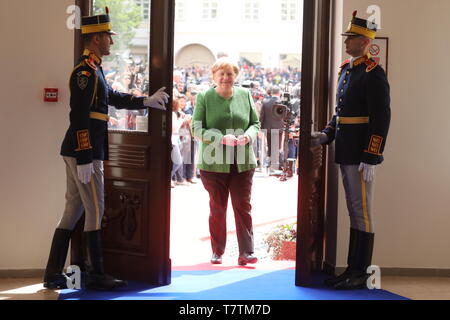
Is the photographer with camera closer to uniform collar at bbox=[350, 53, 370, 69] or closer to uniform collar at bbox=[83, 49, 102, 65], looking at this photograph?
uniform collar at bbox=[350, 53, 370, 69]

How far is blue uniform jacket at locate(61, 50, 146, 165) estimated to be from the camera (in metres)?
3.92

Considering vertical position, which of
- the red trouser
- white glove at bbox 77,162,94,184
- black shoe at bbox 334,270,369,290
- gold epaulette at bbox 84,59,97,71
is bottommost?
black shoe at bbox 334,270,369,290

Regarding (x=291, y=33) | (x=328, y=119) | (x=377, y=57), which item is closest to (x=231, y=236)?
(x=328, y=119)

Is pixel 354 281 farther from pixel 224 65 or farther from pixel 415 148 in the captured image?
pixel 224 65

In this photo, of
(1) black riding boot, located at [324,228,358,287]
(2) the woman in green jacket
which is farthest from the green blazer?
(1) black riding boot, located at [324,228,358,287]

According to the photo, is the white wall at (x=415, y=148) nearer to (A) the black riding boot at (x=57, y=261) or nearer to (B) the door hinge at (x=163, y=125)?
(B) the door hinge at (x=163, y=125)

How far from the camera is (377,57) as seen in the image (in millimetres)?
4758

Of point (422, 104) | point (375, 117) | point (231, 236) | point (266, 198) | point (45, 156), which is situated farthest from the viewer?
point (266, 198)

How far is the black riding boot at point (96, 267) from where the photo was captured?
4.12 metres

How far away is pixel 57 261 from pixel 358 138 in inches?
82.9

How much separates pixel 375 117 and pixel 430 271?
1497mm

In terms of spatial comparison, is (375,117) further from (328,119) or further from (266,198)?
(266,198)

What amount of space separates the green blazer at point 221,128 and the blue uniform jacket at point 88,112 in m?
0.89

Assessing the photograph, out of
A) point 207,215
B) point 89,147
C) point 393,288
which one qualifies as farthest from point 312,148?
point 207,215
